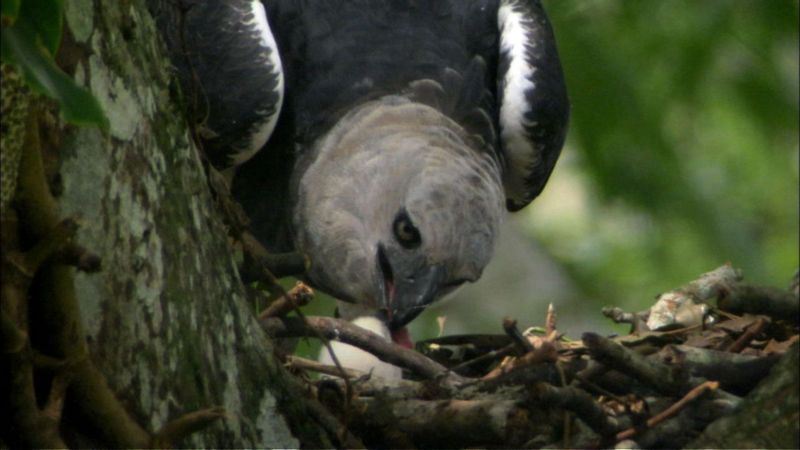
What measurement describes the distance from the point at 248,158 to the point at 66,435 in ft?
9.56

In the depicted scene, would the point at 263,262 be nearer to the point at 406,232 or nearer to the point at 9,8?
the point at 406,232

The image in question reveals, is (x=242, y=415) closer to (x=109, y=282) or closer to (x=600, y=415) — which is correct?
(x=109, y=282)

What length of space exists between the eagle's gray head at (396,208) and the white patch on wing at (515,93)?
19 centimetres

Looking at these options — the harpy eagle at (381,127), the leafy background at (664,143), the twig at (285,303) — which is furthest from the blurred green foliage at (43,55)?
the leafy background at (664,143)

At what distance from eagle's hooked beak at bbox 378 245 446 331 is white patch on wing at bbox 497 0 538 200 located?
104cm

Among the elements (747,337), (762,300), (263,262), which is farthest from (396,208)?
(762,300)

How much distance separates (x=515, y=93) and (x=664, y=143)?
2542 millimetres

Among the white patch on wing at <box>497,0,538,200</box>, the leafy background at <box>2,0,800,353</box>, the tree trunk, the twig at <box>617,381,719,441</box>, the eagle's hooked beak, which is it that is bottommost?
the tree trunk

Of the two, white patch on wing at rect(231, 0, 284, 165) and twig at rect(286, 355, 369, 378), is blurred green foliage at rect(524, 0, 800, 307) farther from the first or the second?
twig at rect(286, 355, 369, 378)

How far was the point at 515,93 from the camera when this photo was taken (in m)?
6.43

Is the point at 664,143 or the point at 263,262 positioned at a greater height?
the point at 664,143

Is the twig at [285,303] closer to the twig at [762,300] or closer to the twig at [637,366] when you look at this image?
the twig at [637,366]

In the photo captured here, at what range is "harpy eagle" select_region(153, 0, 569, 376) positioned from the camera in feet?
19.0

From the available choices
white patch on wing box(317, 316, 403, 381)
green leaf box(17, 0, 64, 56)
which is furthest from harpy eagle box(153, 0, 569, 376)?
green leaf box(17, 0, 64, 56)
